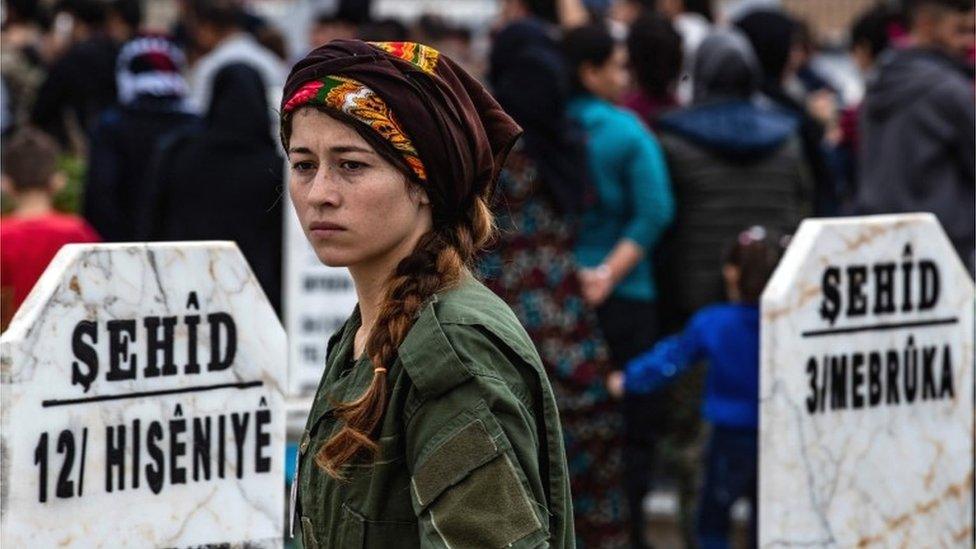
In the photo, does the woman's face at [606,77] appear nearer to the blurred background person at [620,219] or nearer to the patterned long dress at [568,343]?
the blurred background person at [620,219]

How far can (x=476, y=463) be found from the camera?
2.57 m

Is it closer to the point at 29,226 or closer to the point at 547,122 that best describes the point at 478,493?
the point at 29,226

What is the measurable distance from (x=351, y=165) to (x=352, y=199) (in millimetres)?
51

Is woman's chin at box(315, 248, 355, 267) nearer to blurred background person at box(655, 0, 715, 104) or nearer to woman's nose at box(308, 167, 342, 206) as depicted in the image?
woman's nose at box(308, 167, 342, 206)

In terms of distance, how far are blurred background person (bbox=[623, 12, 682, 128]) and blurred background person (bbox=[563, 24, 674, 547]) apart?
0.48 meters

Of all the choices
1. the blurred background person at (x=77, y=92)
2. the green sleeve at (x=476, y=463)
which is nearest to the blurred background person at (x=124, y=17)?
the blurred background person at (x=77, y=92)

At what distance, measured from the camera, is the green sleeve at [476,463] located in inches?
101

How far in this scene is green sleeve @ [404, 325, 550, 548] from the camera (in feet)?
8.43

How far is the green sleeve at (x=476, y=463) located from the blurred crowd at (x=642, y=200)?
289cm

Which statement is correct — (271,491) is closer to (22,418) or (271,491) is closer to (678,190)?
(22,418)

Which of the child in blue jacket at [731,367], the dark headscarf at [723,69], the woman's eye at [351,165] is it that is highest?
the woman's eye at [351,165]

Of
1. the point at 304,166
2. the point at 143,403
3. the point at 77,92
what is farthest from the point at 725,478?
the point at 77,92

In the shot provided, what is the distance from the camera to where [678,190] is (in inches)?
292

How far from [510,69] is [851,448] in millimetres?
2684
